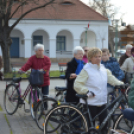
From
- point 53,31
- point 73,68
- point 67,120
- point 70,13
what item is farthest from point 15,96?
point 70,13

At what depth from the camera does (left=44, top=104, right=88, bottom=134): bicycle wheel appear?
4.44 metres

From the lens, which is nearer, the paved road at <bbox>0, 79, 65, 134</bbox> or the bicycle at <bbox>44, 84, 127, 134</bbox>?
the bicycle at <bbox>44, 84, 127, 134</bbox>

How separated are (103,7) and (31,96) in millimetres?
38964

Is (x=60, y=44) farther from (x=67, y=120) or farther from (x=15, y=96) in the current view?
(x=67, y=120)

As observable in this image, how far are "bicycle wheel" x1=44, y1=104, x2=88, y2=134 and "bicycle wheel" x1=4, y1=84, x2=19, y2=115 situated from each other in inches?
107

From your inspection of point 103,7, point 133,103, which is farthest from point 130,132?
point 103,7

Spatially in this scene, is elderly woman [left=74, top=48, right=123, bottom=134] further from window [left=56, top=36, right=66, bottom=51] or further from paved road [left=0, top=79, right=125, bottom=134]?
window [left=56, top=36, right=66, bottom=51]

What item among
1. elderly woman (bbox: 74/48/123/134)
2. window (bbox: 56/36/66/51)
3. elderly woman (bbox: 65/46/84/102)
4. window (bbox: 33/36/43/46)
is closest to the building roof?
window (bbox: 33/36/43/46)

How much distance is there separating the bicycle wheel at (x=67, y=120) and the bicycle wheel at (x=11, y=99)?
8.93ft

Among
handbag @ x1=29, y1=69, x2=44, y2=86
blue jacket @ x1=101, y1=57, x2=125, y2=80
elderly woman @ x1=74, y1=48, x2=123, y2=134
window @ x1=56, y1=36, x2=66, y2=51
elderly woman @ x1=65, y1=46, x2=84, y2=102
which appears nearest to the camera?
elderly woman @ x1=74, y1=48, x2=123, y2=134

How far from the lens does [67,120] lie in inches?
181

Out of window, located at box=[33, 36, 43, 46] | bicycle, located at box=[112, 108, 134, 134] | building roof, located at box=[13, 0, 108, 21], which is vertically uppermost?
building roof, located at box=[13, 0, 108, 21]

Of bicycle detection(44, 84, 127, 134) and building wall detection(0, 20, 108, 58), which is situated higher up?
building wall detection(0, 20, 108, 58)

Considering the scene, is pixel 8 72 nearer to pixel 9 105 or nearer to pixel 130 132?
pixel 9 105
